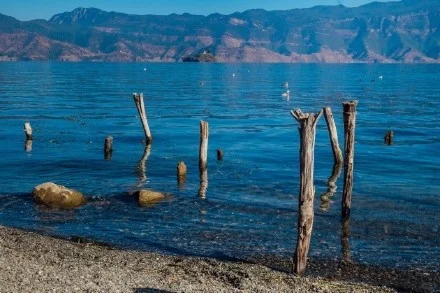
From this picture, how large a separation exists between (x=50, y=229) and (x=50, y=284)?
21.6 ft

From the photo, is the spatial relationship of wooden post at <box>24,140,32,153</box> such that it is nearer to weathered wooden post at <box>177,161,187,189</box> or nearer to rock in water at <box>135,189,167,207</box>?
weathered wooden post at <box>177,161,187,189</box>

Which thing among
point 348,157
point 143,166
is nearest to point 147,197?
point 348,157

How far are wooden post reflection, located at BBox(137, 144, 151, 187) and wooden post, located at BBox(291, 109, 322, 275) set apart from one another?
481 inches

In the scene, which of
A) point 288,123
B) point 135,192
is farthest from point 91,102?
point 135,192

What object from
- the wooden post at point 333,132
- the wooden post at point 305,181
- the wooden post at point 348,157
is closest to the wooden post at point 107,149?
the wooden post at point 333,132

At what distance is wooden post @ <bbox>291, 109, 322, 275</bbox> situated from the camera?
13.2m

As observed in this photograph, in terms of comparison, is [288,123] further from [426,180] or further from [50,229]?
[50,229]

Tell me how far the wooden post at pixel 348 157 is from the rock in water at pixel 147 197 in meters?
7.09

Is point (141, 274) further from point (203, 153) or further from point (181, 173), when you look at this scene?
point (203, 153)

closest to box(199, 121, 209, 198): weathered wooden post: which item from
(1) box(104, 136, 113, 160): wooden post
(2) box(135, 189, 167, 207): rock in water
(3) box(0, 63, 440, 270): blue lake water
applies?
(3) box(0, 63, 440, 270): blue lake water

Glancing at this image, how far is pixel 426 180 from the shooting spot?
26.0 metres

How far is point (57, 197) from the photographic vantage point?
20484 millimetres

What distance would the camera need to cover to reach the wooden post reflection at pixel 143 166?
2578 cm

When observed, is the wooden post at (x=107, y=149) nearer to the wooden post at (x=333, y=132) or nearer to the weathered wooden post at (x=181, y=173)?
the weathered wooden post at (x=181, y=173)
